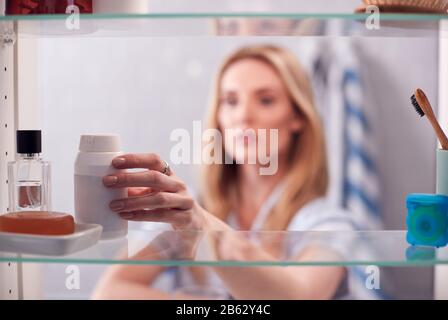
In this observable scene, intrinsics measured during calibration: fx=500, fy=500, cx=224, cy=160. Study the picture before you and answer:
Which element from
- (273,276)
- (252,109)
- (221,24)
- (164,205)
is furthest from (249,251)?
(252,109)

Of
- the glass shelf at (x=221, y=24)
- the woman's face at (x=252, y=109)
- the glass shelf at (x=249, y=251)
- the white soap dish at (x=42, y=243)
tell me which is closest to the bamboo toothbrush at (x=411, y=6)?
the glass shelf at (x=221, y=24)

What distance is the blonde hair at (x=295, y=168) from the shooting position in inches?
48.1

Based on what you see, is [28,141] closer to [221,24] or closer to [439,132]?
[221,24]

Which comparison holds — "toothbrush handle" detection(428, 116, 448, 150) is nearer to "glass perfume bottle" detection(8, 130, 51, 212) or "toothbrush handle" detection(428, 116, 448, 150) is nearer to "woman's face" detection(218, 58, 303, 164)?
"glass perfume bottle" detection(8, 130, 51, 212)

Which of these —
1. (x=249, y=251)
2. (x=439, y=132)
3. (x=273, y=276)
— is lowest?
(x=273, y=276)

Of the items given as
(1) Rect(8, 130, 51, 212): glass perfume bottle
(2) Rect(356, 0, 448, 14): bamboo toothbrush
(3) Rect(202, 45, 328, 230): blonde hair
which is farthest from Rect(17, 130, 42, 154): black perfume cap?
(3) Rect(202, 45, 328, 230): blonde hair

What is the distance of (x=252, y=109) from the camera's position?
125 centimetres

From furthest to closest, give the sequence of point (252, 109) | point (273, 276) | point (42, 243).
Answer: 1. point (252, 109)
2. point (273, 276)
3. point (42, 243)

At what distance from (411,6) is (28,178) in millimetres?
360

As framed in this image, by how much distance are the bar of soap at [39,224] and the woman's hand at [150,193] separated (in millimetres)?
49

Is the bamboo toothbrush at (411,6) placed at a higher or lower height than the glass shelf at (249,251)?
higher

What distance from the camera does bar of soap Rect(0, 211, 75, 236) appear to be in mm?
390

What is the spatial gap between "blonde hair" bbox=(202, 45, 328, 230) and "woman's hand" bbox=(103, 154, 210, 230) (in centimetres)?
74

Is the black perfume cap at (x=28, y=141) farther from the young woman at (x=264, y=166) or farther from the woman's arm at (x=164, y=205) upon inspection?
the young woman at (x=264, y=166)
